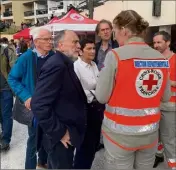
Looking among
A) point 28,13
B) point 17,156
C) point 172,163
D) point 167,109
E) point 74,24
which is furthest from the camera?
point 28,13

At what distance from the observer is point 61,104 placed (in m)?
1.81

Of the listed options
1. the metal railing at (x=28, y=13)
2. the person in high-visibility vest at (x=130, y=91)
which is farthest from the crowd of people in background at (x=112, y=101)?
the metal railing at (x=28, y=13)

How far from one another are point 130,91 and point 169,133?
50.9 inches

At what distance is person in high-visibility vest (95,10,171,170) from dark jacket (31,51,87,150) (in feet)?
0.75

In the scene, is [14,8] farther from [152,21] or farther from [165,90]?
[165,90]

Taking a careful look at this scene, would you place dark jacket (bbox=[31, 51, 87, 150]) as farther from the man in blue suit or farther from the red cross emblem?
the red cross emblem

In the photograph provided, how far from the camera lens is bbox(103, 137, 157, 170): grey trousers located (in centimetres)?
177

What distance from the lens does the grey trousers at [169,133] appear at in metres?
2.63

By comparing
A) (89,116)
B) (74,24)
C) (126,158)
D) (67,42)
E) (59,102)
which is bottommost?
(126,158)

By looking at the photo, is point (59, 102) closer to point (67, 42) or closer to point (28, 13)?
point (67, 42)

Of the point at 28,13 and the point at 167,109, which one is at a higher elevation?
the point at 28,13

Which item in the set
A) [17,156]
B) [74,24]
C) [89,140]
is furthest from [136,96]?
[74,24]

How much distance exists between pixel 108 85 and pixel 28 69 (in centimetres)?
126

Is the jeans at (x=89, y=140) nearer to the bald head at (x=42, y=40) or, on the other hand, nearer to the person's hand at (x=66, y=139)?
the person's hand at (x=66, y=139)
